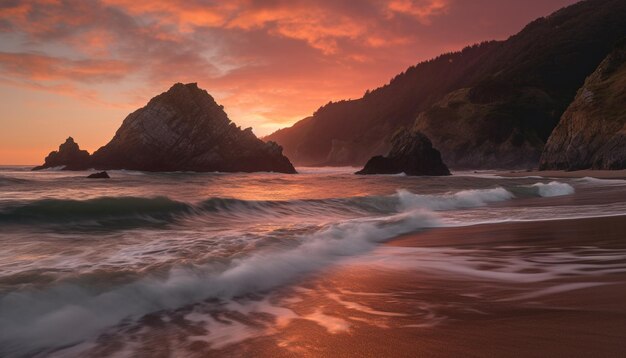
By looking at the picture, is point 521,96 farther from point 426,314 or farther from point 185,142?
point 426,314

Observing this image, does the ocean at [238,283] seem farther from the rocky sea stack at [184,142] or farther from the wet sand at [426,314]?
the rocky sea stack at [184,142]

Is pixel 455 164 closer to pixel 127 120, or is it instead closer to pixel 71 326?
pixel 127 120

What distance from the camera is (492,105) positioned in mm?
106500

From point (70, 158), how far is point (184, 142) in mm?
19871

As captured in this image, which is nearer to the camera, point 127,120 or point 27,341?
point 27,341

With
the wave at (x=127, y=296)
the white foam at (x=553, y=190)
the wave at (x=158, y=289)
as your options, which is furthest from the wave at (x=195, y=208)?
the wave at (x=127, y=296)

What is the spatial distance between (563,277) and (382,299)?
7.93ft

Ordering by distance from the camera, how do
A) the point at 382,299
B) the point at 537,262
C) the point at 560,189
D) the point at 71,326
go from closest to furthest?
the point at 71,326 < the point at 382,299 < the point at 537,262 < the point at 560,189

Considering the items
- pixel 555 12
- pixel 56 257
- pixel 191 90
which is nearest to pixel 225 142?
pixel 191 90

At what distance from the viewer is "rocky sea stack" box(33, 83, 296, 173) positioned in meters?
68.5

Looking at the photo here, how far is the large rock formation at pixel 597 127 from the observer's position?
156 ft

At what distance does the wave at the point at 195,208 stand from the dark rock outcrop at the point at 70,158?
6373cm

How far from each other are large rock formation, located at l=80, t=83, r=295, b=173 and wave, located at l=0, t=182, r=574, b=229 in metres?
55.3

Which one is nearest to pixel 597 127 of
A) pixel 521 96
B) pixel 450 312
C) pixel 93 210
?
pixel 93 210
